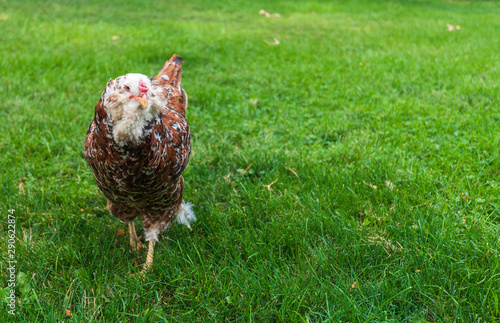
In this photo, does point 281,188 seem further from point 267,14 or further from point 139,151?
point 267,14

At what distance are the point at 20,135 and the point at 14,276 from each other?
2.07 m

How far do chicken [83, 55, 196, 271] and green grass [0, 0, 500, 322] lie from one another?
276 millimetres

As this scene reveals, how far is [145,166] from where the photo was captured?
80.4 inches

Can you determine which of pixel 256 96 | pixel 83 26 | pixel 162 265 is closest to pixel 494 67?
pixel 256 96

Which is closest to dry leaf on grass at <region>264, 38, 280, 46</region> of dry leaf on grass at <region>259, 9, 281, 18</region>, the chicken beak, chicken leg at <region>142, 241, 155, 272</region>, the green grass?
the green grass

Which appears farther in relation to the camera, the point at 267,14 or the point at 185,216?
the point at 267,14

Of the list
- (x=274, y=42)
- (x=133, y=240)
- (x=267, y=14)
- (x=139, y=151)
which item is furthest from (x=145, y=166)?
(x=267, y=14)

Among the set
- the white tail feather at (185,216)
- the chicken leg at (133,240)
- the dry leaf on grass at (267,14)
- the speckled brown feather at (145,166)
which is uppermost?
the dry leaf on grass at (267,14)

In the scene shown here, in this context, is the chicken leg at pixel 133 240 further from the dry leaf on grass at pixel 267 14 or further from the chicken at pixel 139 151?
the dry leaf on grass at pixel 267 14

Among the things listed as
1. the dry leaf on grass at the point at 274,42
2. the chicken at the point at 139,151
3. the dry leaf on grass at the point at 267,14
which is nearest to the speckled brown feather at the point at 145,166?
the chicken at the point at 139,151

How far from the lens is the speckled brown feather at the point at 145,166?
6.50 ft

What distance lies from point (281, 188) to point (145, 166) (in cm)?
137

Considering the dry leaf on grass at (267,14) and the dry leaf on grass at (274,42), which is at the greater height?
the dry leaf on grass at (267,14)

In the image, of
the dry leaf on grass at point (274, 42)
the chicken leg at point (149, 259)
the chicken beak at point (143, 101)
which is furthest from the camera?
the dry leaf on grass at point (274, 42)
